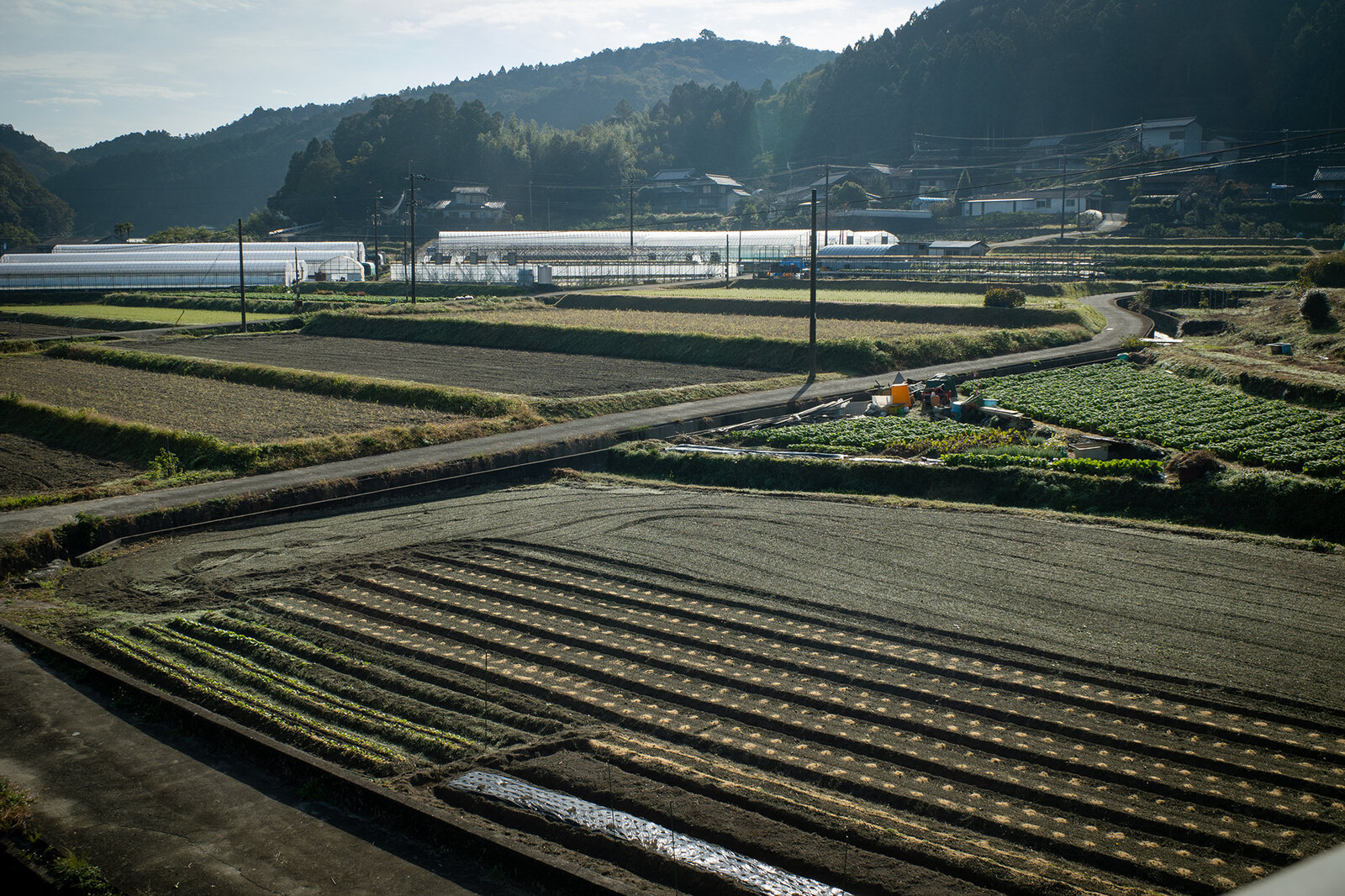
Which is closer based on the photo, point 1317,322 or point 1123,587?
point 1123,587

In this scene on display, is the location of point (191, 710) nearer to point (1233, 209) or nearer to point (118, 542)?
point (118, 542)

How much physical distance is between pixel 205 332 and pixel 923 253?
148ft

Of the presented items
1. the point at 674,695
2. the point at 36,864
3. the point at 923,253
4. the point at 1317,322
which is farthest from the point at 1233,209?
the point at 36,864

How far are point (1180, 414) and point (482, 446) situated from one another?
16545mm

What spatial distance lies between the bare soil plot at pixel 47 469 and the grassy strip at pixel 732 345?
1866 cm

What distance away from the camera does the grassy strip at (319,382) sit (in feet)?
82.2

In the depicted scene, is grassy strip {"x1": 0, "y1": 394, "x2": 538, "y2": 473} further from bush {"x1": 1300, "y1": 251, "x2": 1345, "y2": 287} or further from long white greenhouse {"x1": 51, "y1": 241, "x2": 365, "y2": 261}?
long white greenhouse {"x1": 51, "y1": 241, "x2": 365, "y2": 261}

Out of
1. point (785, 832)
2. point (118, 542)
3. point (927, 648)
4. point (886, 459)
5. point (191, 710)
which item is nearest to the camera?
point (785, 832)

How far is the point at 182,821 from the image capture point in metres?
8.01

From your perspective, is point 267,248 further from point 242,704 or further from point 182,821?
point 182,821

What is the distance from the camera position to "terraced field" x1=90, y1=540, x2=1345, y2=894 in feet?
23.3

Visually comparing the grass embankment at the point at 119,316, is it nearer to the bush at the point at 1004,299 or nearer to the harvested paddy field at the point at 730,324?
the harvested paddy field at the point at 730,324

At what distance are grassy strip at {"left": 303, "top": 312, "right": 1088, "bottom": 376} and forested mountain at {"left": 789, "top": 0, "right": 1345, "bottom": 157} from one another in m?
69.9

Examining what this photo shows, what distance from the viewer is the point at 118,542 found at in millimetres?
15891
